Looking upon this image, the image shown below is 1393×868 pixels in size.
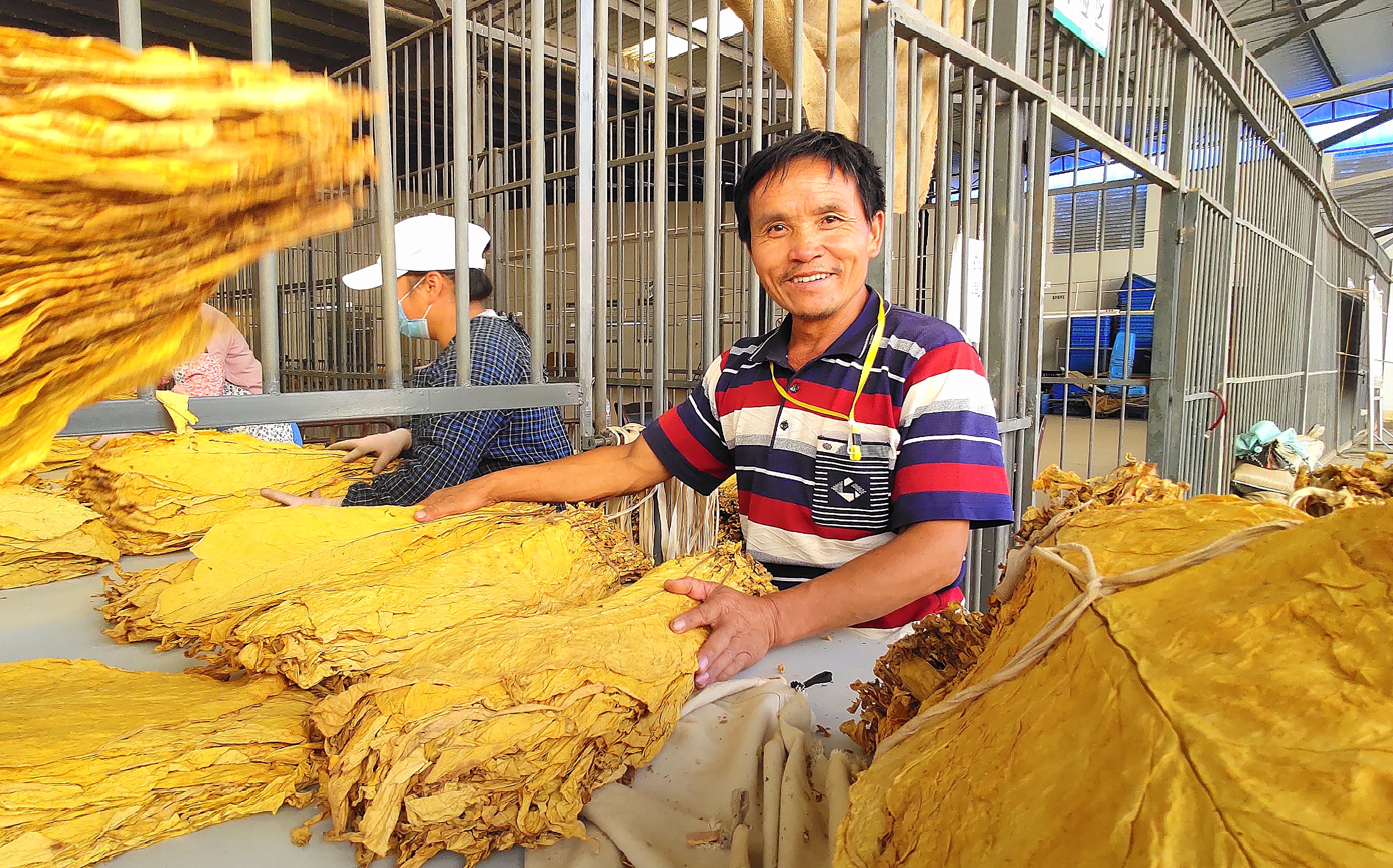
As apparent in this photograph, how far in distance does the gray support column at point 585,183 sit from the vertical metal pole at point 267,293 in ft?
2.05

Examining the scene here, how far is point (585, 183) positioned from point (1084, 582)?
1342 mm

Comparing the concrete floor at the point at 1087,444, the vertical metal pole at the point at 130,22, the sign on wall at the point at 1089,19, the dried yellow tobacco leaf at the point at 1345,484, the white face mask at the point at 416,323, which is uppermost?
the sign on wall at the point at 1089,19

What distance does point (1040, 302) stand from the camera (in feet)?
9.21

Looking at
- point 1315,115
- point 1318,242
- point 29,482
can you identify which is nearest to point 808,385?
point 29,482

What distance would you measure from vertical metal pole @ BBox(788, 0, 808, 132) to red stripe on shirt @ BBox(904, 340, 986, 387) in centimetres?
86

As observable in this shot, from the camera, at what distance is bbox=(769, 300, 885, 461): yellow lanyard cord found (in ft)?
4.98

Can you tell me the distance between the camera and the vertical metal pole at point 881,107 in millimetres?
1958

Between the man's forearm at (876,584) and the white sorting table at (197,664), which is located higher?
the man's forearm at (876,584)

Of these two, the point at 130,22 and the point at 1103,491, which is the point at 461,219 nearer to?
the point at 130,22

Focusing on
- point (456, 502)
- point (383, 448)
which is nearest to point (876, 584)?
point (456, 502)

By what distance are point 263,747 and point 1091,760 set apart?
0.81 meters

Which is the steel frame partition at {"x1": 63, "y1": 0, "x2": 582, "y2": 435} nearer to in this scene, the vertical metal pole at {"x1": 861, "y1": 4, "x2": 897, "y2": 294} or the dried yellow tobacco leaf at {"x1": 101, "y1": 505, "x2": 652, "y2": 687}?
the dried yellow tobacco leaf at {"x1": 101, "y1": 505, "x2": 652, "y2": 687}

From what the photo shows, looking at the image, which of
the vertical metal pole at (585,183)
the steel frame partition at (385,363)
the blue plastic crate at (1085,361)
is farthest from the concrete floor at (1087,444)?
the steel frame partition at (385,363)

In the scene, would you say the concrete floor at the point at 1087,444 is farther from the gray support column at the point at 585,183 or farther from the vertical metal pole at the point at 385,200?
the vertical metal pole at the point at 385,200
